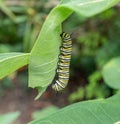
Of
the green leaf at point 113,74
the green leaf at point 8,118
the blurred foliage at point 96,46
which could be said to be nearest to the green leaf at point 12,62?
the green leaf at point 113,74

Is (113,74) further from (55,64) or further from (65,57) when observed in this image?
(55,64)

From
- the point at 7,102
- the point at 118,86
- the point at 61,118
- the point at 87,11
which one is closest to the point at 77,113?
the point at 61,118

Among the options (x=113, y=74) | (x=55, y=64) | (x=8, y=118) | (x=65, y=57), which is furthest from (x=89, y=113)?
(x=8, y=118)

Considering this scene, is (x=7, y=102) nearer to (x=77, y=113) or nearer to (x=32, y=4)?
(x=32, y=4)

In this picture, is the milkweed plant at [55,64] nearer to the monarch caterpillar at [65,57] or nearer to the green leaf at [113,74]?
the monarch caterpillar at [65,57]

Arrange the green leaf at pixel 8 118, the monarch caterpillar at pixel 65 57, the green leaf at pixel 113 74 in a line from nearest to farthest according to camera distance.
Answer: the monarch caterpillar at pixel 65 57
the green leaf at pixel 113 74
the green leaf at pixel 8 118

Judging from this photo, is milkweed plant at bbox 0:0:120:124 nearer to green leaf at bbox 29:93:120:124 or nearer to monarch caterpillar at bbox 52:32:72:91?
green leaf at bbox 29:93:120:124
